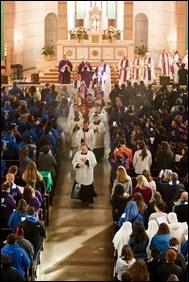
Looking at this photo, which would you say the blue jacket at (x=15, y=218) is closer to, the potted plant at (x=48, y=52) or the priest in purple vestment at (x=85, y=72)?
the priest in purple vestment at (x=85, y=72)

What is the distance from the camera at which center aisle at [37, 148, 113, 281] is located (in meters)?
10.3

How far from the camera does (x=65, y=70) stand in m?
25.5

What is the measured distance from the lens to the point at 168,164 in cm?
1291

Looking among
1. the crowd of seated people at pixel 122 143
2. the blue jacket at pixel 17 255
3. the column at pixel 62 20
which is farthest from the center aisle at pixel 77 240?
the column at pixel 62 20

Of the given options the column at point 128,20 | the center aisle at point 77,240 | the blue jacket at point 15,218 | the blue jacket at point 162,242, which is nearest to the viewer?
the blue jacket at point 162,242

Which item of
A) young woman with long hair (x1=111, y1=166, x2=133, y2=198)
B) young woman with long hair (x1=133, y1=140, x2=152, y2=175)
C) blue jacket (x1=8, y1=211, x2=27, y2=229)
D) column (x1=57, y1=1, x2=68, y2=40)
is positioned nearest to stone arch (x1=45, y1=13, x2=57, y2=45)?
column (x1=57, y1=1, x2=68, y2=40)

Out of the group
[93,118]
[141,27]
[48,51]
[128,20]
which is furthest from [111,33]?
[93,118]

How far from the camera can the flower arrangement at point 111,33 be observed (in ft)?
97.3

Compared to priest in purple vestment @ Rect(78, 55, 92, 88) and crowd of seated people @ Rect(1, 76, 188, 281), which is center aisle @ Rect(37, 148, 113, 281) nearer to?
crowd of seated people @ Rect(1, 76, 188, 281)

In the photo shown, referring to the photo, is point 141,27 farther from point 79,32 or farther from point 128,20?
point 79,32

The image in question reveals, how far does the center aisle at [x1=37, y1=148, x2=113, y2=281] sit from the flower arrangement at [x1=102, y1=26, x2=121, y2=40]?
15798mm

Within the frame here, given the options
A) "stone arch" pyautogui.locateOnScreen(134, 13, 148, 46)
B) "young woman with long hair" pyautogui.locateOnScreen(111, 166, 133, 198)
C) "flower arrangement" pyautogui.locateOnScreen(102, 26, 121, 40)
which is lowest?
"young woman with long hair" pyautogui.locateOnScreen(111, 166, 133, 198)

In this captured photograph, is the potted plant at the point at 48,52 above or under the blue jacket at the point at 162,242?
above

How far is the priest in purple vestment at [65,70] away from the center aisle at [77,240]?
11045mm
